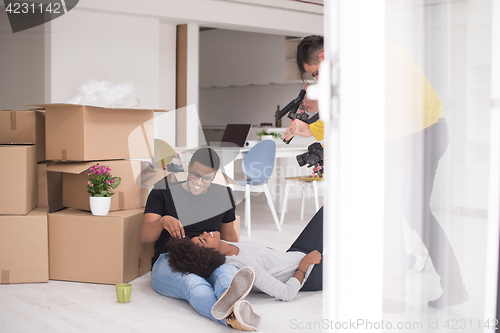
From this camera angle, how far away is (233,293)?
1790 mm

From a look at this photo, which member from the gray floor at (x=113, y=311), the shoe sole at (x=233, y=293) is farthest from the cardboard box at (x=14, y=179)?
the shoe sole at (x=233, y=293)

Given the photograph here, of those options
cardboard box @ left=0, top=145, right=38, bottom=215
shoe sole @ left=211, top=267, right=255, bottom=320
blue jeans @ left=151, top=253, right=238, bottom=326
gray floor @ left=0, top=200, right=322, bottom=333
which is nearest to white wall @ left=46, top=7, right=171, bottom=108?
cardboard box @ left=0, top=145, right=38, bottom=215

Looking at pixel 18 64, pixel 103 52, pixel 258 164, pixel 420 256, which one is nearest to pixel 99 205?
pixel 258 164

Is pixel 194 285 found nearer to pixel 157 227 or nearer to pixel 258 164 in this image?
pixel 157 227

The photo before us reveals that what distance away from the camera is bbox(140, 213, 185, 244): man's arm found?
7.26ft

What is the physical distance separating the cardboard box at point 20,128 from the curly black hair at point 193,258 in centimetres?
104

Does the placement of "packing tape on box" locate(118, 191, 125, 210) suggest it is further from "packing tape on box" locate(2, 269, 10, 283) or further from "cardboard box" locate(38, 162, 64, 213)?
"packing tape on box" locate(2, 269, 10, 283)

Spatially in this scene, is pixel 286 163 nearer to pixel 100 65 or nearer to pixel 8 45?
pixel 100 65

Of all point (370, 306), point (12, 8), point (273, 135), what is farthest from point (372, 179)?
point (12, 8)

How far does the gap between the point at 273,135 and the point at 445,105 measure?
3866 mm

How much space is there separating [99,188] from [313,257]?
1125 millimetres

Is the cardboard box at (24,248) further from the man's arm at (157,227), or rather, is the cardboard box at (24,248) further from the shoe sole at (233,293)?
the shoe sole at (233,293)

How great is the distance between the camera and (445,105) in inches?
35.7

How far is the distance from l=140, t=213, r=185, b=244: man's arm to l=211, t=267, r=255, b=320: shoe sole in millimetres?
487
